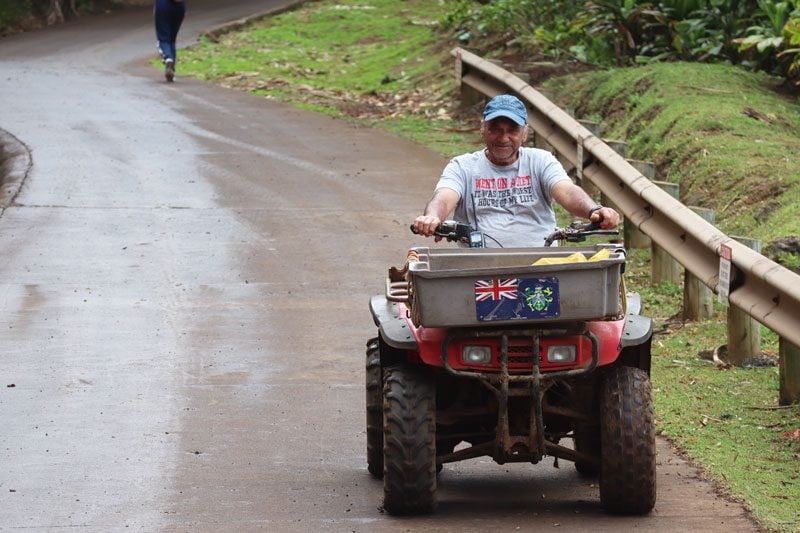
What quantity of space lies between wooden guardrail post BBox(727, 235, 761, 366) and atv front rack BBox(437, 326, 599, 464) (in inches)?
108

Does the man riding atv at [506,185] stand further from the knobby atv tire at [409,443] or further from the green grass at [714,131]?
the green grass at [714,131]

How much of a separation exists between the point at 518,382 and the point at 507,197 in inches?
46.6

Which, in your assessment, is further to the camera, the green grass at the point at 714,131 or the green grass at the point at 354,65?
the green grass at the point at 354,65

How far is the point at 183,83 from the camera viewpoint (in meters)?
23.2

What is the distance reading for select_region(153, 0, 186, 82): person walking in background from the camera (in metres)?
23.1

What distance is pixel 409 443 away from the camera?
6520 millimetres

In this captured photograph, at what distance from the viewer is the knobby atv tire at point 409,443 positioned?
6527 mm

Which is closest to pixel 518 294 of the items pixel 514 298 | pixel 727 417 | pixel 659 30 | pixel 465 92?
pixel 514 298

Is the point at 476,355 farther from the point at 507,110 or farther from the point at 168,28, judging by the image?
the point at 168,28

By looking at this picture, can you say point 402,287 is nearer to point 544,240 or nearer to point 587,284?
point 544,240

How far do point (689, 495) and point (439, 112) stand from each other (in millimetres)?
12806

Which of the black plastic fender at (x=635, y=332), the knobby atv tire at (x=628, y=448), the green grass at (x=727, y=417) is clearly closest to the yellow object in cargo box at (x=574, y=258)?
the black plastic fender at (x=635, y=332)

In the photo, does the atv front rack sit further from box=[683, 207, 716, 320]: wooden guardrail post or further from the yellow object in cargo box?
box=[683, 207, 716, 320]: wooden guardrail post

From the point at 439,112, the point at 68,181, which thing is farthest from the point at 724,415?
the point at 439,112
